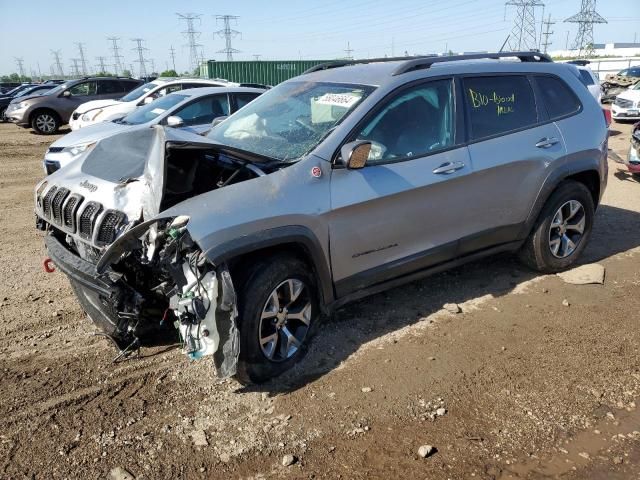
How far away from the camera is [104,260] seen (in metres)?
3.05

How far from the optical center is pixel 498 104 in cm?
447

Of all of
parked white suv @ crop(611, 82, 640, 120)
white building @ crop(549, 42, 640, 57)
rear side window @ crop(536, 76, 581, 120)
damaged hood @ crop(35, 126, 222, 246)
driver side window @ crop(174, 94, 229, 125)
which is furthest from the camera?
white building @ crop(549, 42, 640, 57)

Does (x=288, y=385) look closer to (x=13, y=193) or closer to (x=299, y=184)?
(x=299, y=184)

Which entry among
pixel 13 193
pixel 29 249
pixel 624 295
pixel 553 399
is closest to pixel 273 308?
pixel 553 399

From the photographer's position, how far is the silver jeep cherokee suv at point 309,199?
310 cm

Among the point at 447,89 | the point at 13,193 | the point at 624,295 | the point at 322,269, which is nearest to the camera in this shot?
the point at 322,269

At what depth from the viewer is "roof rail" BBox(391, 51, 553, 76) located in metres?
4.02

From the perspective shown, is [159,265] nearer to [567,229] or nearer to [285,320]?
[285,320]

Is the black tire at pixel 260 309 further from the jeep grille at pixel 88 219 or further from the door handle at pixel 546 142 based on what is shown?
the door handle at pixel 546 142

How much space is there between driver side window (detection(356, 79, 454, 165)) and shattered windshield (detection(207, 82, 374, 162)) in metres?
0.22

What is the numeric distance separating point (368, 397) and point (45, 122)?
17019 millimetres

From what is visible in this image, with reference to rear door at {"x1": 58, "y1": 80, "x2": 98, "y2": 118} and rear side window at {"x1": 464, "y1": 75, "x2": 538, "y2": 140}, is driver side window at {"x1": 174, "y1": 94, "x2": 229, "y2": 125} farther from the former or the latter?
rear door at {"x1": 58, "y1": 80, "x2": 98, "y2": 118}

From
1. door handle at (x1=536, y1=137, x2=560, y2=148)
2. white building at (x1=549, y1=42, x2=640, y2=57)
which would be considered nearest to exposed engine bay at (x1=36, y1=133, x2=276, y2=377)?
door handle at (x1=536, y1=137, x2=560, y2=148)

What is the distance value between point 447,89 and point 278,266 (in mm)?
2018
